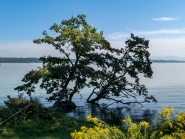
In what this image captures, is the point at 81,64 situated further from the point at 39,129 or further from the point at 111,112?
the point at 39,129

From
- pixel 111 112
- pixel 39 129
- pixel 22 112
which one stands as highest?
pixel 22 112

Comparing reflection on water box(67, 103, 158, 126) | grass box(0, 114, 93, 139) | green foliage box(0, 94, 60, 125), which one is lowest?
reflection on water box(67, 103, 158, 126)

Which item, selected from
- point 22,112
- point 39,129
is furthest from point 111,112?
point 39,129

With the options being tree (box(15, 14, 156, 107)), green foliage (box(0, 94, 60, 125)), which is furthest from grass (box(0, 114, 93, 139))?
tree (box(15, 14, 156, 107))

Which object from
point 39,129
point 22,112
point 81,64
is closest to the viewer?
point 39,129

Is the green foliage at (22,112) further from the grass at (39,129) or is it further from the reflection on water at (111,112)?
the reflection on water at (111,112)

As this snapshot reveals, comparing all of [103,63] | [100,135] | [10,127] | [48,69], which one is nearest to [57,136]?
[10,127]

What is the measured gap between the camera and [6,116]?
12328 mm

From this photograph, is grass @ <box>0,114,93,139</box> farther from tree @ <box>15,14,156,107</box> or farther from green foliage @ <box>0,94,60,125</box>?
tree @ <box>15,14,156,107</box>

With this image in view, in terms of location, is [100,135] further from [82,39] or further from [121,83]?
[121,83]

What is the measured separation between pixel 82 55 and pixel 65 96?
13.3 feet

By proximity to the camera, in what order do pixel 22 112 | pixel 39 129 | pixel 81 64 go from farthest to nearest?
pixel 81 64
pixel 22 112
pixel 39 129

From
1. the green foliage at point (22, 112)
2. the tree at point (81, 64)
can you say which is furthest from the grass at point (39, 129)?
the tree at point (81, 64)

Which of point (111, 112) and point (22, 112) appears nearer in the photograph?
point (22, 112)
